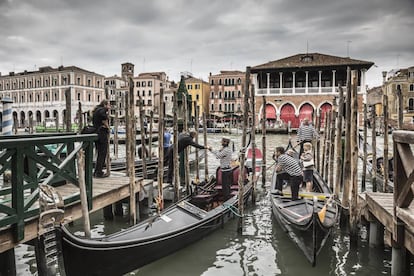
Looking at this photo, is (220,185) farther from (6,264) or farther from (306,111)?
(306,111)

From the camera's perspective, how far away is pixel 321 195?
5.75 metres

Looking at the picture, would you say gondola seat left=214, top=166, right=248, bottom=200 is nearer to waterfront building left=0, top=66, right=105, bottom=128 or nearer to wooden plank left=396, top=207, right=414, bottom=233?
wooden plank left=396, top=207, right=414, bottom=233

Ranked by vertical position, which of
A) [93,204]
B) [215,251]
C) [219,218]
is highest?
[93,204]

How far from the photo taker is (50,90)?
1773 inches

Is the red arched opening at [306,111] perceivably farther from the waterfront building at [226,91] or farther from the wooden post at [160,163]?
the wooden post at [160,163]

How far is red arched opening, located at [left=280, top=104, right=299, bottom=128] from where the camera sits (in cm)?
3009

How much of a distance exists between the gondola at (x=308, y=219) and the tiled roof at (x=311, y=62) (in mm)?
25225

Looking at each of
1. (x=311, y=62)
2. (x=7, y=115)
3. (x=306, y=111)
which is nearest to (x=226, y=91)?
(x=311, y=62)

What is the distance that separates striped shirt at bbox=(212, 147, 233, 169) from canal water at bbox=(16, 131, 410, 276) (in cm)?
106

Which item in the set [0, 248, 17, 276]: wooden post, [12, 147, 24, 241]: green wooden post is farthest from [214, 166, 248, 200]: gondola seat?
[12, 147, 24, 241]: green wooden post

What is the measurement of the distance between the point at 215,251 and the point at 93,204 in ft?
6.03

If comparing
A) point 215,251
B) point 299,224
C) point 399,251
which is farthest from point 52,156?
point 399,251

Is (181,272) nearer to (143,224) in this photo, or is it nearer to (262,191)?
(143,224)

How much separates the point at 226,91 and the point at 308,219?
1580 inches
